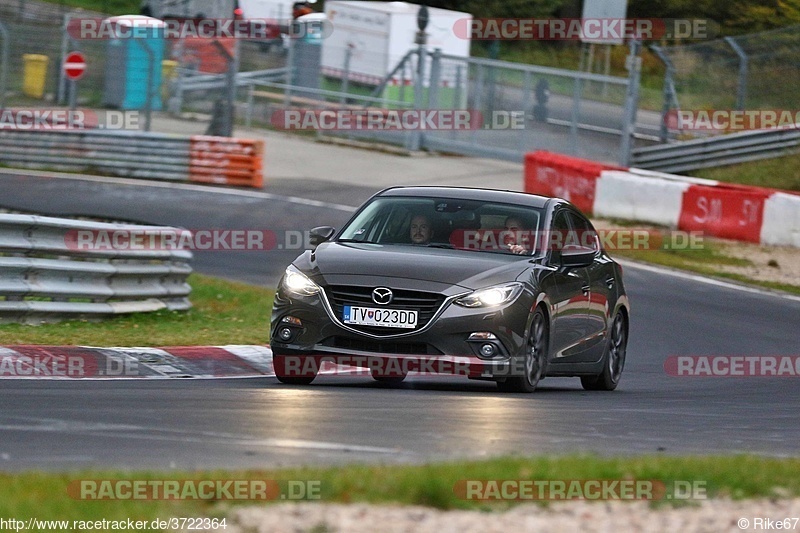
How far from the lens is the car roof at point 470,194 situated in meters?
11.4

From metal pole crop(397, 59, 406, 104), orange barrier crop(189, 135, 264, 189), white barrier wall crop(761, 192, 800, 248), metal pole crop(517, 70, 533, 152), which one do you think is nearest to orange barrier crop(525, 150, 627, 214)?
white barrier wall crop(761, 192, 800, 248)

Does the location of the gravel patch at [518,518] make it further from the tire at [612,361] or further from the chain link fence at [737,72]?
the chain link fence at [737,72]

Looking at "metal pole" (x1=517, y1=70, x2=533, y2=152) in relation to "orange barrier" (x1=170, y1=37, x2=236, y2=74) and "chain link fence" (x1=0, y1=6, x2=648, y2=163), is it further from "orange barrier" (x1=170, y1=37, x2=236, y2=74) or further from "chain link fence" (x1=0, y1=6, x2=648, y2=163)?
"orange barrier" (x1=170, y1=37, x2=236, y2=74)

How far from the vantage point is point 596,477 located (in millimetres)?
6422

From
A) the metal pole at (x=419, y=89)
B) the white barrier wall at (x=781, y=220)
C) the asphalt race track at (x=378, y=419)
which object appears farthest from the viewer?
the metal pole at (x=419, y=89)

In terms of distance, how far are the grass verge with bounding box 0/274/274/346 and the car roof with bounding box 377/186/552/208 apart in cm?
243

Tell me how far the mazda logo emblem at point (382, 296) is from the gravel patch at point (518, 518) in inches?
165

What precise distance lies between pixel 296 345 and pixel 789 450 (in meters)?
3.50

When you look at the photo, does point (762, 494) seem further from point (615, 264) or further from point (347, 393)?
point (615, 264)

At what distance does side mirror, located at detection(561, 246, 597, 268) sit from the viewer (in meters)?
11.3

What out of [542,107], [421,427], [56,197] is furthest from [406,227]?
[542,107]

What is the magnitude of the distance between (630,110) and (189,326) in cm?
1864

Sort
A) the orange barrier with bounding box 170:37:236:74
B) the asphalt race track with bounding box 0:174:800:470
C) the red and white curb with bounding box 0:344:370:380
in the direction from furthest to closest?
1. the orange barrier with bounding box 170:37:236:74
2. the red and white curb with bounding box 0:344:370:380
3. the asphalt race track with bounding box 0:174:800:470

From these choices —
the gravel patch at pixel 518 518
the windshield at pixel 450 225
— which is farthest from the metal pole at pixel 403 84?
the gravel patch at pixel 518 518
